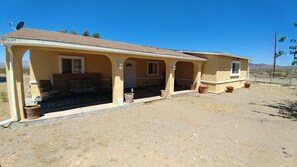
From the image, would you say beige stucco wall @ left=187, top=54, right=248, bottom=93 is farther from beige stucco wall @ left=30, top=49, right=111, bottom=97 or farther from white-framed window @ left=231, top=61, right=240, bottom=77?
beige stucco wall @ left=30, top=49, right=111, bottom=97

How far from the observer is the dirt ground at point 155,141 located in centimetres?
321

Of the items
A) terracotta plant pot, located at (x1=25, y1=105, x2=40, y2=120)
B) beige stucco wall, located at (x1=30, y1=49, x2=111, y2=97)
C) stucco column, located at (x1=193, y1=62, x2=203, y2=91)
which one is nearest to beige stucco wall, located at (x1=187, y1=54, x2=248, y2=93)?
stucco column, located at (x1=193, y1=62, x2=203, y2=91)

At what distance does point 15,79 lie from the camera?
15.5 ft

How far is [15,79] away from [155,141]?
4887 millimetres

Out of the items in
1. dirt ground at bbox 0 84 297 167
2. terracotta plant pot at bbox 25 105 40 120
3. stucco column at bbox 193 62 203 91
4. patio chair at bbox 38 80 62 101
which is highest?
stucco column at bbox 193 62 203 91

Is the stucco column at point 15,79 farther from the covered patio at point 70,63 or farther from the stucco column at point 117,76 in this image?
the stucco column at point 117,76

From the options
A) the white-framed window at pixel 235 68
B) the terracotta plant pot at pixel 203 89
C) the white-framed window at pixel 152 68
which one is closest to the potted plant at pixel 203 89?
the terracotta plant pot at pixel 203 89

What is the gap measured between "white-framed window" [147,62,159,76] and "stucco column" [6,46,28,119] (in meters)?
9.41

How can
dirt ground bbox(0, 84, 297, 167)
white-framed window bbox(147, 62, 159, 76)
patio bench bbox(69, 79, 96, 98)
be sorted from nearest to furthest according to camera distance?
dirt ground bbox(0, 84, 297, 167) → patio bench bbox(69, 79, 96, 98) → white-framed window bbox(147, 62, 159, 76)

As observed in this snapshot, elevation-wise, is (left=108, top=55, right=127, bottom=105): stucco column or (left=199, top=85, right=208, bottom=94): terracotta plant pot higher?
(left=108, top=55, right=127, bottom=105): stucco column

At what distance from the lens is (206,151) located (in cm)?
360

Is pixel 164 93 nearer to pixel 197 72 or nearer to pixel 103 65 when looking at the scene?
pixel 197 72

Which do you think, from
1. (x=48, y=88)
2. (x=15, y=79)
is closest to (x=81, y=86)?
(x=48, y=88)

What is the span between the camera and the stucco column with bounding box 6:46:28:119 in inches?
182
